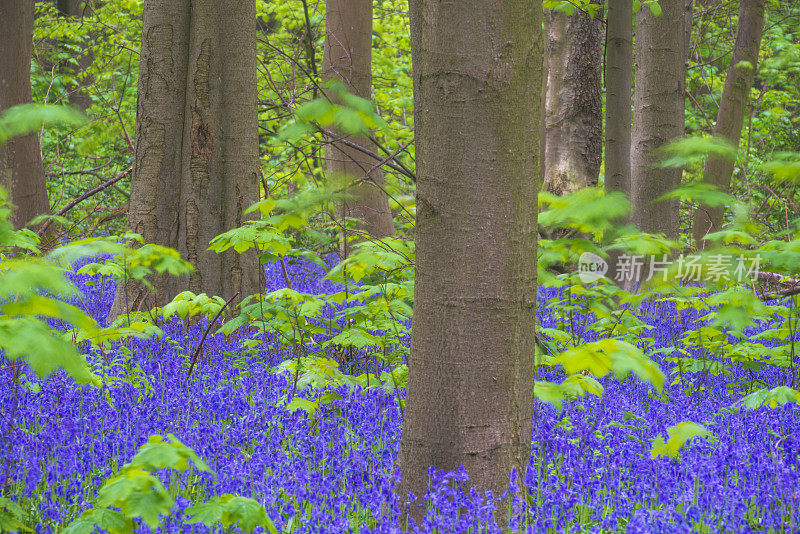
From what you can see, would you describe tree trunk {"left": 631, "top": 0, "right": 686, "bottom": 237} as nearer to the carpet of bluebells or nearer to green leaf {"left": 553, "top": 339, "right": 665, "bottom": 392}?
the carpet of bluebells

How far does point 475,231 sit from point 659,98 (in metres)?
5.02

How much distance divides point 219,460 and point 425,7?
198cm

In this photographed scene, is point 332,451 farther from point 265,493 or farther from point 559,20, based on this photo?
point 559,20

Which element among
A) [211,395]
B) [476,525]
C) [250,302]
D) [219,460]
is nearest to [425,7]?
[476,525]

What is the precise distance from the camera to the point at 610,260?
645cm

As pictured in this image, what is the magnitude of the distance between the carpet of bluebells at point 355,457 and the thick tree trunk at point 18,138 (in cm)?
607

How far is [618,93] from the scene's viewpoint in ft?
21.0

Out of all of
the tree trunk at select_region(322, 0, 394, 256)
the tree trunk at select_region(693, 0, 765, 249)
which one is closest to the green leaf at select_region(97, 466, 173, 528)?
the tree trunk at select_region(322, 0, 394, 256)

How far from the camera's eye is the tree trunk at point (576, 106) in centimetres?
792

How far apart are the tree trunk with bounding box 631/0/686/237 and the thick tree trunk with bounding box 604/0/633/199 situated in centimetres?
30

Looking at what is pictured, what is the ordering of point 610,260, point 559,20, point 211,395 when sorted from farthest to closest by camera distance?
point 559,20 < point 610,260 < point 211,395

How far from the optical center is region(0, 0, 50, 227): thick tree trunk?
8898 mm

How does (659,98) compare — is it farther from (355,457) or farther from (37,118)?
(37,118)

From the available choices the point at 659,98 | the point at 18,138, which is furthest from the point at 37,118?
the point at 18,138
